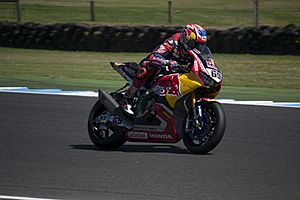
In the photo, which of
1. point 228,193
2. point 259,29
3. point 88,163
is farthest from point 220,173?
point 259,29

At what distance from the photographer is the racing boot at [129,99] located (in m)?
8.72

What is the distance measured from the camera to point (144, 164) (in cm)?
783

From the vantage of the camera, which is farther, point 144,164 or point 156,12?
point 156,12

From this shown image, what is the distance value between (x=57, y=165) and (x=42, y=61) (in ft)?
47.6

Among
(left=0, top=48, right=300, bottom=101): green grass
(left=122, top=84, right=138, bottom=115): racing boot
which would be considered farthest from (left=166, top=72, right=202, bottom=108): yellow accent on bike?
(left=0, top=48, right=300, bottom=101): green grass

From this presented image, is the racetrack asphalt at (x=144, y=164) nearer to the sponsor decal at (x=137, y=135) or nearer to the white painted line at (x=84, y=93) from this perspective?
the sponsor decal at (x=137, y=135)

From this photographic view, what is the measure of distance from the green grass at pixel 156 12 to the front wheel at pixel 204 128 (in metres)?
19.7

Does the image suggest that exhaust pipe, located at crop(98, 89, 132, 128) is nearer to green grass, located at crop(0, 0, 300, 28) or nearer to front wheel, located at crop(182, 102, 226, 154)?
front wheel, located at crop(182, 102, 226, 154)

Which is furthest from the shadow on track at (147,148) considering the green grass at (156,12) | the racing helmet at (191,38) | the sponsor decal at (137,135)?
the green grass at (156,12)

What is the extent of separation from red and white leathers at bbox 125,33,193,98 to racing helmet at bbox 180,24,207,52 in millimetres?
85

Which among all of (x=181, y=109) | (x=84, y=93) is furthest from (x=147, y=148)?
(x=84, y=93)

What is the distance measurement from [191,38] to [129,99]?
1.07m

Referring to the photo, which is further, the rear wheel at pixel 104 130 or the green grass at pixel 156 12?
the green grass at pixel 156 12

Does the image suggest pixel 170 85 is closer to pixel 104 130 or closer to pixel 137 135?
pixel 137 135
